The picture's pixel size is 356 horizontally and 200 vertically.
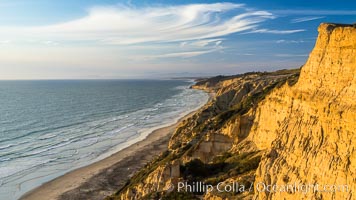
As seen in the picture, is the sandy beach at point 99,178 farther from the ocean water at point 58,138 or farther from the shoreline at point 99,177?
the ocean water at point 58,138

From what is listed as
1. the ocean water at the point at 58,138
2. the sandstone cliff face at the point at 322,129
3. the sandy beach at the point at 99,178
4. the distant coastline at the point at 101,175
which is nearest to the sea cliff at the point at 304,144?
the sandstone cliff face at the point at 322,129

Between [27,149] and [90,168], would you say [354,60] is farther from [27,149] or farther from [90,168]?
[27,149]

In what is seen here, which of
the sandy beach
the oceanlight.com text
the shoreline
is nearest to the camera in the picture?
the oceanlight.com text

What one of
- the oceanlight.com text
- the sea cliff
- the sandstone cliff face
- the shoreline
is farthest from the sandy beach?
the sandstone cliff face

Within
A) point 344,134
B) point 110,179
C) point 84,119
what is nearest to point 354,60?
point 344,134

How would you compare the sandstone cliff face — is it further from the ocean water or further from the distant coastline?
the ocean water

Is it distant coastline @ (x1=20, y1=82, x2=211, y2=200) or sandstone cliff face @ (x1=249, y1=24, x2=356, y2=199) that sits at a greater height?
sandstone cliff face @ (x1=249, y1=24, x2=356, y2=199)
